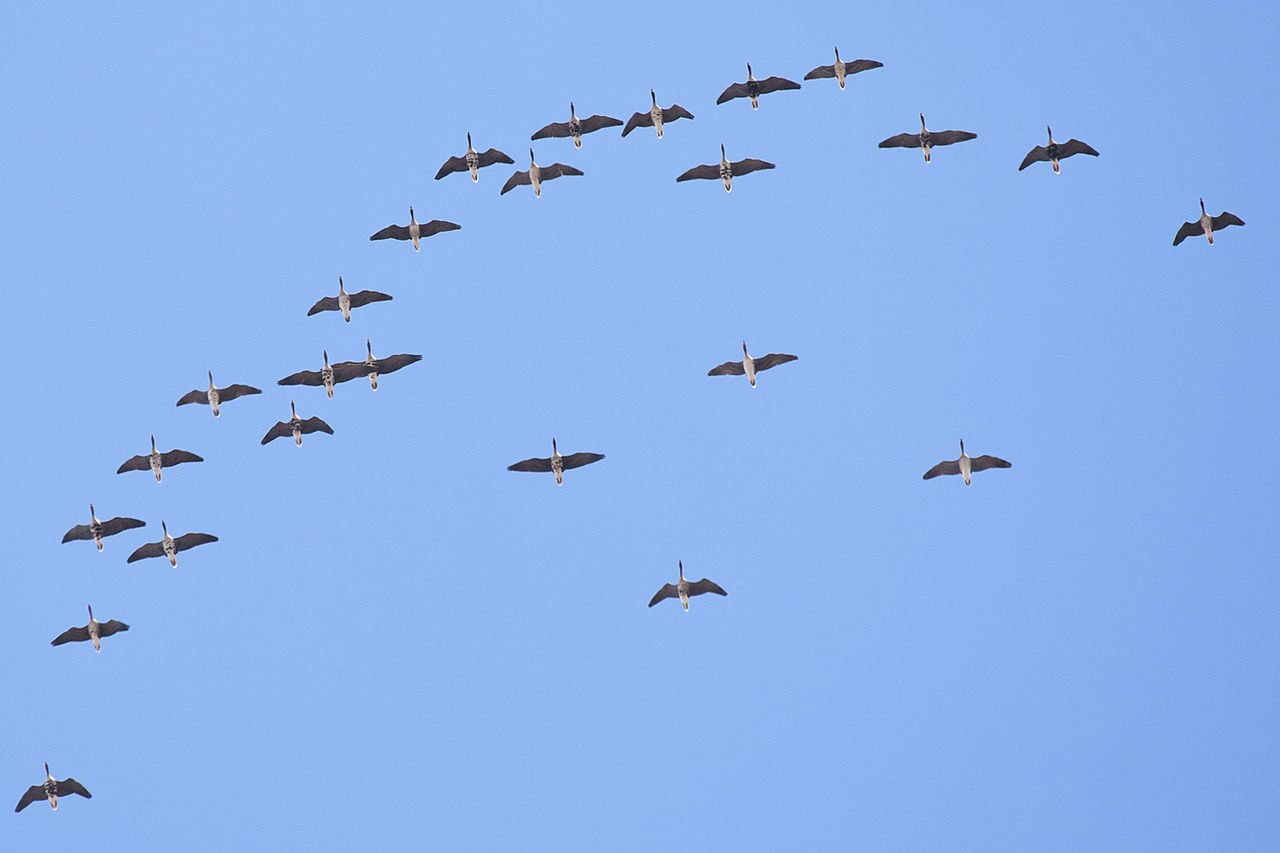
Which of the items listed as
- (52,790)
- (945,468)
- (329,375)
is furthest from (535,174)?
(52,790)

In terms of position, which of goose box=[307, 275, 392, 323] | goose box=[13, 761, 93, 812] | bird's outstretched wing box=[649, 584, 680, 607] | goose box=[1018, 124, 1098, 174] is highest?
goose box=[1018, 124, 1098, 174]

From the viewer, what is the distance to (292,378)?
51.5 meters

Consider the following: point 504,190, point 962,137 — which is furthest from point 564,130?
point 962,137

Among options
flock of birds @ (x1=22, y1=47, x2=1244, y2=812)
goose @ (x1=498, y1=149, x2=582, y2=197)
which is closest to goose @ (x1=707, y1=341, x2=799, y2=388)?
flock of birds @ (x1=22, y1=47, x2=1244, y2=812)

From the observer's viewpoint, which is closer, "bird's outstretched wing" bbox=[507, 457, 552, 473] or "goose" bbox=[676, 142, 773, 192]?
"bird's outstretched wing" bbox=[507, 457, 552, 473]

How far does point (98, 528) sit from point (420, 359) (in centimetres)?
1122

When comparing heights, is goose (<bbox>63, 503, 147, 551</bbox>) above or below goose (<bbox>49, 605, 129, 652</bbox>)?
above

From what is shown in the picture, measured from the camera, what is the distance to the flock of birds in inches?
2005

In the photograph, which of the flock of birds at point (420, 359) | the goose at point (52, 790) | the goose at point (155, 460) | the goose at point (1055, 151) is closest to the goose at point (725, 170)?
the flock of birds at point (420, 359)

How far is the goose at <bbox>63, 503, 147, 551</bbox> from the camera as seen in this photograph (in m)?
50.1

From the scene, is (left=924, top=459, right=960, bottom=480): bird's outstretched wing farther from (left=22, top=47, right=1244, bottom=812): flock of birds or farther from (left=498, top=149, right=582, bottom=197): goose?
(left=498, top=149, right=582, bottom=197): goose

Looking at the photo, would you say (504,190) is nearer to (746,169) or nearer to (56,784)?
(746,169)

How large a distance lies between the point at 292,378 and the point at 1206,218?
3022 centimetres

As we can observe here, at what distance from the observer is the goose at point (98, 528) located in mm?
50125
